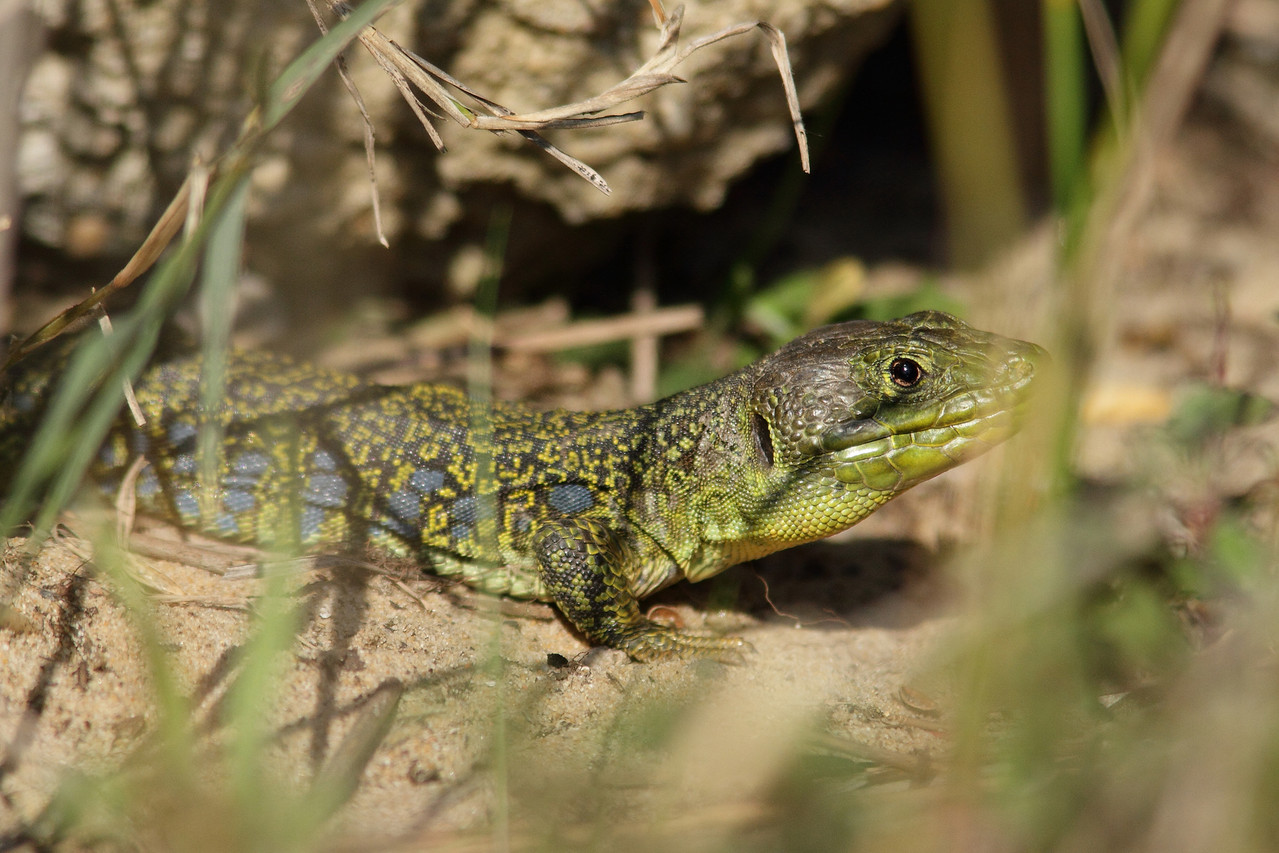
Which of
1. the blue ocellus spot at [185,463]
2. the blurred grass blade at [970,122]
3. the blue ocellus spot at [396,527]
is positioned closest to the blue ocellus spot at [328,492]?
the blue ocellus spot at [396,527]

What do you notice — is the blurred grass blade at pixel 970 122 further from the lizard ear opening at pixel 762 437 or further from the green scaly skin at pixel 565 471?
the lizard ear opening at pixel 762 437

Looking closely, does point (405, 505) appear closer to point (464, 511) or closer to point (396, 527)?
point (396, 527)

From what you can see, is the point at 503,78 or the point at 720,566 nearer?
the point at 720,566

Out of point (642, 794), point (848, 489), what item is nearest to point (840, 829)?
point (642, 794)

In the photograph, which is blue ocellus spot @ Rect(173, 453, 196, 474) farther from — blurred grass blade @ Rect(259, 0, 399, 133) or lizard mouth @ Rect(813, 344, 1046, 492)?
lizard mouth @ Rect(813, 344, 1046, 492)

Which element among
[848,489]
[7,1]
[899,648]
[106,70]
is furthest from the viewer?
[106,70]

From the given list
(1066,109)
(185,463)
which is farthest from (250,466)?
(1066,109)

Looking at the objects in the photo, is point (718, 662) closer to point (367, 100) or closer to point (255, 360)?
point (255, 360)
